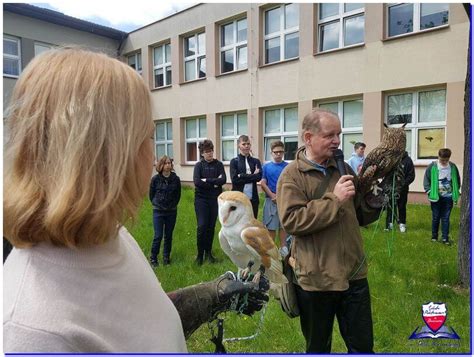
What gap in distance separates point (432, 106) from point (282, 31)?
318cm

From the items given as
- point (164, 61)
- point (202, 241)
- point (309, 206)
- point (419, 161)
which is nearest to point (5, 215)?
point (309, 206)

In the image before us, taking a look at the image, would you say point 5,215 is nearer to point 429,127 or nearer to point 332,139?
point 332,139

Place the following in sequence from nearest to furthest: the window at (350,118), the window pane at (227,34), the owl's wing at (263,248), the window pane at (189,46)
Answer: the owl's wing at (263,248) → the window at (350,118) → the window pane at (227,34) → the window pane at (189,46)

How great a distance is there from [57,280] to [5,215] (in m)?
0.14

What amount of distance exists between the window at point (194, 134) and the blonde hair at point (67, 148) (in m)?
9.45

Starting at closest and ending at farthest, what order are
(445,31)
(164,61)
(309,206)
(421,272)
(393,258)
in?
(309,206) → (421,272) → (393,258) → (445,31) → (164,61)

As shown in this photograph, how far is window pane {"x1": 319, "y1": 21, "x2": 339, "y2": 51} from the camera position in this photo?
24.8ft

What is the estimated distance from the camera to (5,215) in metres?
0.66

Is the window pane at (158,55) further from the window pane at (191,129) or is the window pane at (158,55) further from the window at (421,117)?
the window at (421,117)

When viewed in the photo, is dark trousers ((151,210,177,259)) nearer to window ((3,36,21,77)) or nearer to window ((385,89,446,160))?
window ((3,36,21,77))

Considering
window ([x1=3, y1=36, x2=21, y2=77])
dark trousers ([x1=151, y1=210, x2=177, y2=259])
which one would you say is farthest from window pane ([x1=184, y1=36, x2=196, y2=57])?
dark trousers ([x1=151, y1=210, x2=177, y2=259])

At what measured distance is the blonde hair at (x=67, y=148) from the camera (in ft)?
2.15

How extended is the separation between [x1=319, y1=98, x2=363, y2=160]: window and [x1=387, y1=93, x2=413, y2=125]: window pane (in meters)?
0.53

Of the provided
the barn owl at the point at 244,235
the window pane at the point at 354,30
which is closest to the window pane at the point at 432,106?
the window pane at the point at 354,30
